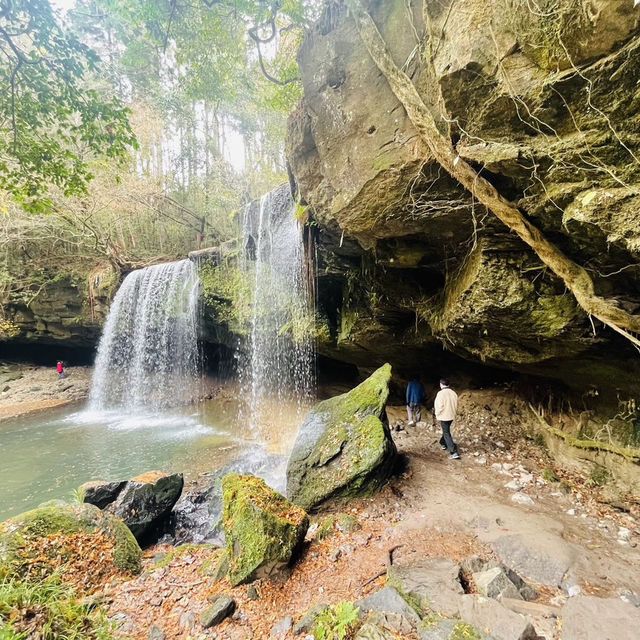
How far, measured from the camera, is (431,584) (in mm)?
2643

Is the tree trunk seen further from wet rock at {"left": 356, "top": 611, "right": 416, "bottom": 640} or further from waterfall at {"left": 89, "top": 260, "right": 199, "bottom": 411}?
waterfall at {"left": 89, "top": 260, "right": 199, "bottom": 411}

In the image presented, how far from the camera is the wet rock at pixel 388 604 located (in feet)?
7.64

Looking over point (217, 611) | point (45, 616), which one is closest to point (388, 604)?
point (217, 611)

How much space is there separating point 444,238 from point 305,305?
14.4ft

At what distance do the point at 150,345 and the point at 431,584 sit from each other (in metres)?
14.7

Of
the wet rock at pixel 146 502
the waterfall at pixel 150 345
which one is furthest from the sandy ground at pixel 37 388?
the wet rock at pixel 146 502

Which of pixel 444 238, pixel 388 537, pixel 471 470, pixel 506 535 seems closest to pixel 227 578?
pixel 388 537

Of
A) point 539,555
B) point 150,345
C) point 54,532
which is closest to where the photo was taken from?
point 539,555

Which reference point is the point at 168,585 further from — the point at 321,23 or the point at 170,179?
the point at 170,179

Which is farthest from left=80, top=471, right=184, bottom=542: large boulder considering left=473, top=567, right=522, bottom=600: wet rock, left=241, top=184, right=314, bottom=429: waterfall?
left=241, top=184, right=314, bottom=429: waterfall

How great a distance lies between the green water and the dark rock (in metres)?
1.86

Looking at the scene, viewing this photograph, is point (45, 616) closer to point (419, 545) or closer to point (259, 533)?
point (259, 533)

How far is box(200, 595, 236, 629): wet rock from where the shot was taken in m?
2.71

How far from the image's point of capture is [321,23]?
522 centimetres
